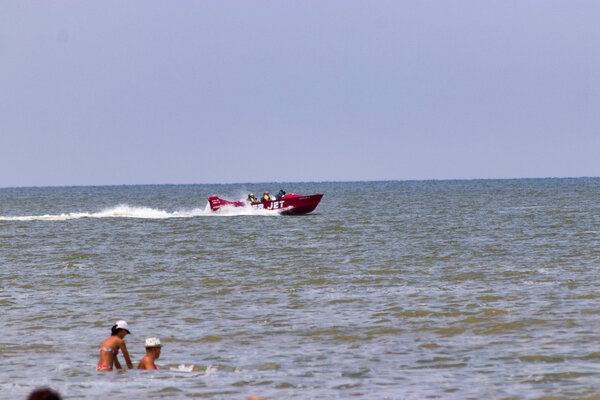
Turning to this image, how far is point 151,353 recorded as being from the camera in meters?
12.9

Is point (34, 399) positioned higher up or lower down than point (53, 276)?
higher up

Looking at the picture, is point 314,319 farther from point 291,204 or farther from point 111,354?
point 291,204

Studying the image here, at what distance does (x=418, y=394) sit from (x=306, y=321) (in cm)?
604

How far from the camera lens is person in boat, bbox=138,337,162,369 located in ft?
41.9

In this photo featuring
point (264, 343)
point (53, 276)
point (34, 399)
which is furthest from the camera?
point (53, 276)

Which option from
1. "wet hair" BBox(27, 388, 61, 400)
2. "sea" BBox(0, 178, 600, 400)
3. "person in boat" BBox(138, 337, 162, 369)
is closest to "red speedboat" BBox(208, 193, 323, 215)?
"sea" BBox(0, 178, 600, 400)

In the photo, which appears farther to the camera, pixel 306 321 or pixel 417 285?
pixel 417 285

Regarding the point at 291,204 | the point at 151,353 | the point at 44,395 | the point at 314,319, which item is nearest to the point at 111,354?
the point at 151,353

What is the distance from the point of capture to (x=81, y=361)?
45.2ft

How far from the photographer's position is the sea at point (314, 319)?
11898mm

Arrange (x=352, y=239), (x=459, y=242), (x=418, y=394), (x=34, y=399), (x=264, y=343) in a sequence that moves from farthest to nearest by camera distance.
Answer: (x=352, y=239)
(x=459, y=242)
(x=264, y=343)
(x=418, y=394)
(x=34, y=399)

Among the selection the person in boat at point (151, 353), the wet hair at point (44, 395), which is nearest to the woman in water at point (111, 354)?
the person in boat at point (151, 353)

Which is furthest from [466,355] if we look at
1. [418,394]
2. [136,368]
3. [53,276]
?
[53,276]

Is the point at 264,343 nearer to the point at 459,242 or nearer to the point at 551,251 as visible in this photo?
the point at 551,251
